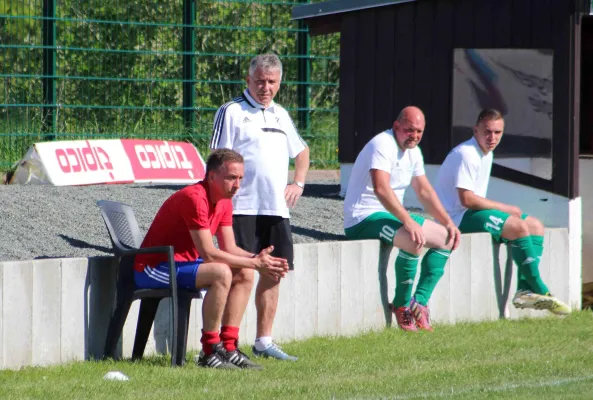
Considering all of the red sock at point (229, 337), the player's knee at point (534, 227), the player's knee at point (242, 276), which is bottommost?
the red sock at point (229, 337)

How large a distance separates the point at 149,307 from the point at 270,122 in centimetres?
143

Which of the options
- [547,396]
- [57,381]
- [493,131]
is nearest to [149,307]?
[57,381]

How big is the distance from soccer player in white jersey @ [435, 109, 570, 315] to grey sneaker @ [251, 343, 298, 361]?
2.86 metres

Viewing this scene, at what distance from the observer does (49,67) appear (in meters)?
15.7

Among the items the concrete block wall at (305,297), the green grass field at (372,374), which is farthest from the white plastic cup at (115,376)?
the concrete block wall at (305,297)

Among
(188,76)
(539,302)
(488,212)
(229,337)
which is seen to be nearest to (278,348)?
(229,337)

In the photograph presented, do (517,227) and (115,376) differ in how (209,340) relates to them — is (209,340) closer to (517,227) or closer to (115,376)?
(115,376)

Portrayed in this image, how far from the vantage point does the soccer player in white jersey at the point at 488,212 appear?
10.1m

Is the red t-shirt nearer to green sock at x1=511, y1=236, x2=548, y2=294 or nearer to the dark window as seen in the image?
green sock at x1=511, y1=236, x2=548, y2=294

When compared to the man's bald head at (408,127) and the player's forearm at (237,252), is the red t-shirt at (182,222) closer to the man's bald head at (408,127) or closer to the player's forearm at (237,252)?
the player's forearm at (237,252)

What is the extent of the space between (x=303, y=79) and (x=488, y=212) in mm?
8223

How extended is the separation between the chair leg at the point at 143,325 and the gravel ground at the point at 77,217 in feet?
4.81

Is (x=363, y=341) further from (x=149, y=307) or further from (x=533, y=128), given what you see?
(x=533, y=128)

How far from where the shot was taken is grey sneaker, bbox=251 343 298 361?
7.83 meters
